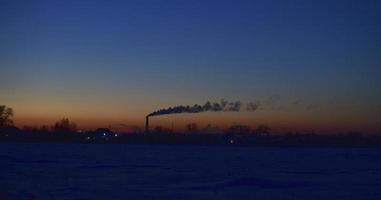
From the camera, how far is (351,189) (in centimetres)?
2622

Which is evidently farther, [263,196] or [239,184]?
[239,184]

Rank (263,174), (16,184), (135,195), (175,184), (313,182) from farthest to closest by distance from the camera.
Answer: (263,174), (313,182), (175,184), (16,184), (135,195)

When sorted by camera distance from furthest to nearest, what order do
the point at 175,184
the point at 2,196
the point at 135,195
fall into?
1. the point at 175,184
2. the point at 135,195
3. the point at 2,196

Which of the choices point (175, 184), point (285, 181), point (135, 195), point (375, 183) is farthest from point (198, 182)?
point (375, 183)

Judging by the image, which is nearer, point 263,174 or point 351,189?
point 351,189

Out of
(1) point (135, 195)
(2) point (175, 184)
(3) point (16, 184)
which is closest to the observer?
(1) point (135, 195)

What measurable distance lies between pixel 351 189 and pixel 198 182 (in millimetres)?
7208

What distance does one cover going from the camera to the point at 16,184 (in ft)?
85.7

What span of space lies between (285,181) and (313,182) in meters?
1.41

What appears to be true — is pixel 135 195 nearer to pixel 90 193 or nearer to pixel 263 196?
pixel 90 193

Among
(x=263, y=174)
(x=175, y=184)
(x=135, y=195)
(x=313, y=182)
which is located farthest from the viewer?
(x=263, y=174)

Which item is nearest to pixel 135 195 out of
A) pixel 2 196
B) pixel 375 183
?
pixel 2 196

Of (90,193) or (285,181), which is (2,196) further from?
(285,181)

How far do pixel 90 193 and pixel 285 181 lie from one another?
37.1ft
